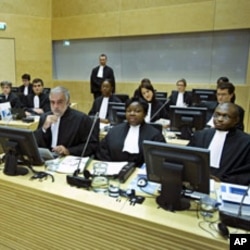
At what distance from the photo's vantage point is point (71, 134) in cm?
286

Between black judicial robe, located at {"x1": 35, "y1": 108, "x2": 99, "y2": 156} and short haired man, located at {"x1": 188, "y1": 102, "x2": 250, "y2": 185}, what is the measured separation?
1.18m

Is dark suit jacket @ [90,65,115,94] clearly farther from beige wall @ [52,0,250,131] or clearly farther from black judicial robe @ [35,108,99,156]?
black judicial robe @ [35,108,99,156]

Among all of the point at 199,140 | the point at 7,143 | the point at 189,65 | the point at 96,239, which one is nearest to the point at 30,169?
the point at 7,143

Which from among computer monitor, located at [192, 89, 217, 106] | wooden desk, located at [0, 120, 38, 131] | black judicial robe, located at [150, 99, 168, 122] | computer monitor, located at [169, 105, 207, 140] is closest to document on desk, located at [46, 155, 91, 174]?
computer monitor, located at [169, 105, 207, 140]

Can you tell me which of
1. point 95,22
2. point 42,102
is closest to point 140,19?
point 95,22

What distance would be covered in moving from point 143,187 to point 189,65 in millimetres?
5399

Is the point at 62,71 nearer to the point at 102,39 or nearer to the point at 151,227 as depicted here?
the point at 102,39

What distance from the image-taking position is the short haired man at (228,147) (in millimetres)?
2273

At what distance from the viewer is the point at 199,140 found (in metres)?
2.50

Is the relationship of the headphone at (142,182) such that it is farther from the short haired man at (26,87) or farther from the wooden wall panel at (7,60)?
the wooden wall panel at (7,60)

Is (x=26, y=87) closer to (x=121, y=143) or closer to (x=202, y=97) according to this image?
(x=202, y=97)

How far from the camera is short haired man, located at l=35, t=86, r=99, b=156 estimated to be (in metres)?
2.77

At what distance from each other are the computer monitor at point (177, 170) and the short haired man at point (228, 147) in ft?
2.57

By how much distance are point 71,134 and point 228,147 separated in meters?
1.46
